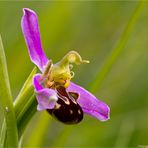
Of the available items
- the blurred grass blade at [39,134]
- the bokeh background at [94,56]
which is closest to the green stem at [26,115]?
the blurred grass blade at [39,134]

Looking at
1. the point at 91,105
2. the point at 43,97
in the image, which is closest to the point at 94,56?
the point at 91,105

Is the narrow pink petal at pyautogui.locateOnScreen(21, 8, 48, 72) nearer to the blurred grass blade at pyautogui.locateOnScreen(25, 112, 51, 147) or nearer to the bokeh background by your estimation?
the blurred grass blade at pyautogui.locateOnScreen(25, 112, 51, 147)

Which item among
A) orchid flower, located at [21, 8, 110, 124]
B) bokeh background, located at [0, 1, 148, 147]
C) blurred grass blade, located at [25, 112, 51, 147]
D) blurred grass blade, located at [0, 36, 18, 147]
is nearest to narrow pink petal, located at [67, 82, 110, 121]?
orchid flower, located at [21, 8, 110, 124]

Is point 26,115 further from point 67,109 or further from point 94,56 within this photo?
point 94,56

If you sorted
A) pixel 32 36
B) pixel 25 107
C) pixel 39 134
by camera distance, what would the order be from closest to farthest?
pixel 25 107 < pixel 32 36 < pixel 39 134

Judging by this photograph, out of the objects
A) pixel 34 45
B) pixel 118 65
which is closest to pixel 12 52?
pixel 118 65

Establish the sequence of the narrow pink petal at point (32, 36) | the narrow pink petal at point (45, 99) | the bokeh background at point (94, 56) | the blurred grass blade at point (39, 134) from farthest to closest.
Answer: the bokeh background at point (94, 56)
the blurred grass blade at point (39, 134)
the narrow pink petal at point (32, 36)
the narrow pink petal at point (45, 99)

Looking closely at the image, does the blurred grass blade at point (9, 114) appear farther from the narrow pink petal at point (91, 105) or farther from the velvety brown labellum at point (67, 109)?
the narrow pink petal at point (91, 105)

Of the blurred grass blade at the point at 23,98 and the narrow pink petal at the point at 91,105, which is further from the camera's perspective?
the narrow pink petal at the point at 91,105

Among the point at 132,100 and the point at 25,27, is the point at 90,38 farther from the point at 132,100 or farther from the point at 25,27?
the point at 25,27

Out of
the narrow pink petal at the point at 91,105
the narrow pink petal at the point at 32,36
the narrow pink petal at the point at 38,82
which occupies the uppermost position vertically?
the narrow pink petal at the point at 32,36
